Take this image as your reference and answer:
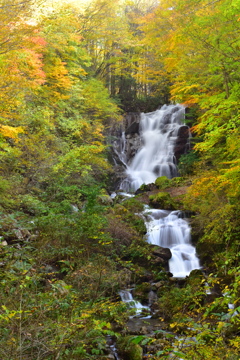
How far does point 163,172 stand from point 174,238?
8751 mm

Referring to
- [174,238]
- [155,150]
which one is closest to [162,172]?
[155,150]

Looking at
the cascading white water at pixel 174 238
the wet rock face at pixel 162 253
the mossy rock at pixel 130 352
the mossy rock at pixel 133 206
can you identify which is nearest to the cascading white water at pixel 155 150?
the mossy rock at pixel 133 206

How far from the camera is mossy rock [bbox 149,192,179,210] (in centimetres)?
1366

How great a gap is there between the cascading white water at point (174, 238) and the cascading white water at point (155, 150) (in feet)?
19.2

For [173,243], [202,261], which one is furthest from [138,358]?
[173,243]

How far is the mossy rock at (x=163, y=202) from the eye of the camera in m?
13.7

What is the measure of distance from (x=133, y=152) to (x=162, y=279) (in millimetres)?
14279

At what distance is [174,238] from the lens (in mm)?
11492

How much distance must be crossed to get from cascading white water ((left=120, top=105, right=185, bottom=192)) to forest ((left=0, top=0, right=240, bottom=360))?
5571 mm

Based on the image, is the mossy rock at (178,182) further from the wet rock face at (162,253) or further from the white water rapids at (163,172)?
the wet rock face at (162,253)

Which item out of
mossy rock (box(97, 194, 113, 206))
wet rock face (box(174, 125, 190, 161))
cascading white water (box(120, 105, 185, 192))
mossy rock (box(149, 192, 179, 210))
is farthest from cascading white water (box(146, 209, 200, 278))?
wet rock face (box(174, 125, 190, 161))

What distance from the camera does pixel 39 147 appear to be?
34.9 ft

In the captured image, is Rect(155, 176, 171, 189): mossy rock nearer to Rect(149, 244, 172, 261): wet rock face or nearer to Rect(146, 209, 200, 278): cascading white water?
Rect(146, 209, 200, 278): cascading white water

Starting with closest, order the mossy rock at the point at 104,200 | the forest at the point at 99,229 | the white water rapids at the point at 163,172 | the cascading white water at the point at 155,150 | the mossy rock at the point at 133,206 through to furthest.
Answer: the forest at the point at 99,229 < the white water rapids at the point at 163,172 < the mossy rock at the point at 133,206 < the mossy rock at the point at 104,200 < the cascading white water at the point at 155,150
